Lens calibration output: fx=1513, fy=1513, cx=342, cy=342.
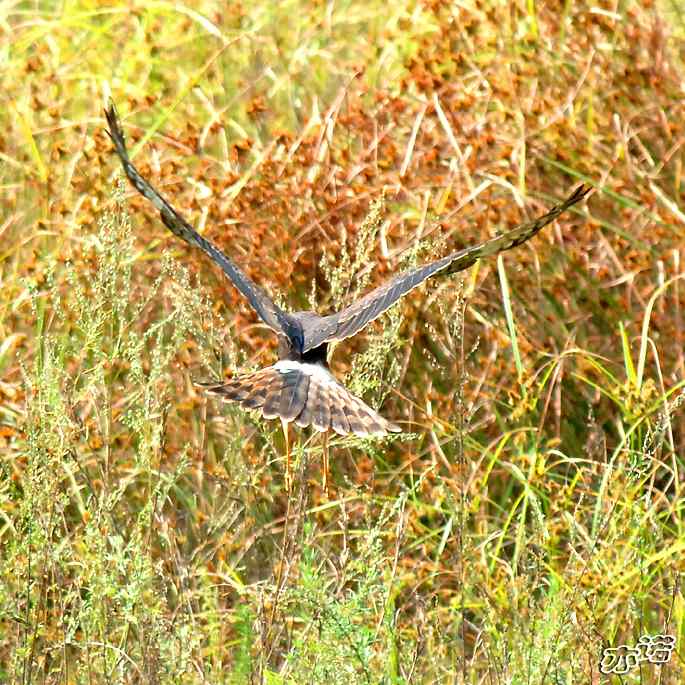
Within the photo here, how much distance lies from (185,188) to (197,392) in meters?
0.99

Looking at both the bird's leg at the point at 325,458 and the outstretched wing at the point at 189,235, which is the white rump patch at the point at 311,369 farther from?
the bird's leg at the point at 325,458

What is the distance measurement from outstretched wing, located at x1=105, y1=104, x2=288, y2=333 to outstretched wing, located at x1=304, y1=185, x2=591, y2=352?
158mm

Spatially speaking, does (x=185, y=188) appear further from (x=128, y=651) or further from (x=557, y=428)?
(x=128, y=651)

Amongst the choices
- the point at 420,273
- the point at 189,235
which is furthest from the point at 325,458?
the point at 189,235

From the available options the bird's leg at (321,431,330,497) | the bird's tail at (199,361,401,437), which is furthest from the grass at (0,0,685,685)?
the bird's leg at (321,431,330,497)

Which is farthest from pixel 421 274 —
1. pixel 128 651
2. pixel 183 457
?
pixel 128 651

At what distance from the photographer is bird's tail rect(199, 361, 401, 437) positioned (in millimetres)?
3365

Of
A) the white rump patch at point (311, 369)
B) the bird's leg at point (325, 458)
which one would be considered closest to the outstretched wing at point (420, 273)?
the white rump patch at point (311, 369)

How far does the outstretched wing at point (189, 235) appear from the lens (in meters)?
3.51

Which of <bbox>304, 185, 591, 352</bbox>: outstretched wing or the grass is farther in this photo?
the grass

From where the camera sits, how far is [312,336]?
3887mm

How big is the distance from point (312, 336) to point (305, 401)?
37 cm

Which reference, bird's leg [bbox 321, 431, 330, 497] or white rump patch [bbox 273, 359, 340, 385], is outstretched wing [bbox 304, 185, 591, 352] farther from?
bird's leg [bbox 321, 431, 330, 497]

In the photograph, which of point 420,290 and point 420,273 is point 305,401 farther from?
point 420,290
